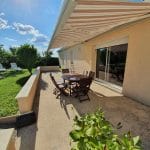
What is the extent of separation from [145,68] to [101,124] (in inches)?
215

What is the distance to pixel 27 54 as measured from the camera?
16.2 metres

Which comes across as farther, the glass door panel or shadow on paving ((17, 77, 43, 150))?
the glass door panel

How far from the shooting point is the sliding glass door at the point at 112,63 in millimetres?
8578

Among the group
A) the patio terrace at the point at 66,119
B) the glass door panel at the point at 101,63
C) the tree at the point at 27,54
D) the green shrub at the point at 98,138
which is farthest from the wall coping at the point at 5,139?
the tree at the point at 27,54

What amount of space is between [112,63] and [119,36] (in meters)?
2.31

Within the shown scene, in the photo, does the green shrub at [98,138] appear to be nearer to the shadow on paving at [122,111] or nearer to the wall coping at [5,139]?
the wall coping at [5,139]

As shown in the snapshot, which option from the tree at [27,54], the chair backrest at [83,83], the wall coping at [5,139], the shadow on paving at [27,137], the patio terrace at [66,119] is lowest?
the shadow on paving at [27,137]

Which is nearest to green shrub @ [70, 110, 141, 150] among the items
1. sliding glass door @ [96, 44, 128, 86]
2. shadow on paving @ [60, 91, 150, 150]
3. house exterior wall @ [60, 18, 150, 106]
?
shadow on paving @ [60, 91, 150, 150]

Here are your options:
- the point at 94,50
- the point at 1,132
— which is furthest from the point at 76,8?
the point at 94,50

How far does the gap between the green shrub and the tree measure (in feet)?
51.7

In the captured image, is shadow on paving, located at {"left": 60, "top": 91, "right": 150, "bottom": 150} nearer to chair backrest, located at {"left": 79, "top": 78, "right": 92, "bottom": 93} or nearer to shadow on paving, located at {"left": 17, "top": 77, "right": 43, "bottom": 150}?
chair backrest, located at {"left": 79, "top": 78, "right": 92, "bottom": 93}

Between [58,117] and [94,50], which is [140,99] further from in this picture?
[94,50]

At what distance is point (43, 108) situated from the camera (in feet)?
21.7

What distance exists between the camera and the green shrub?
4.93ft
